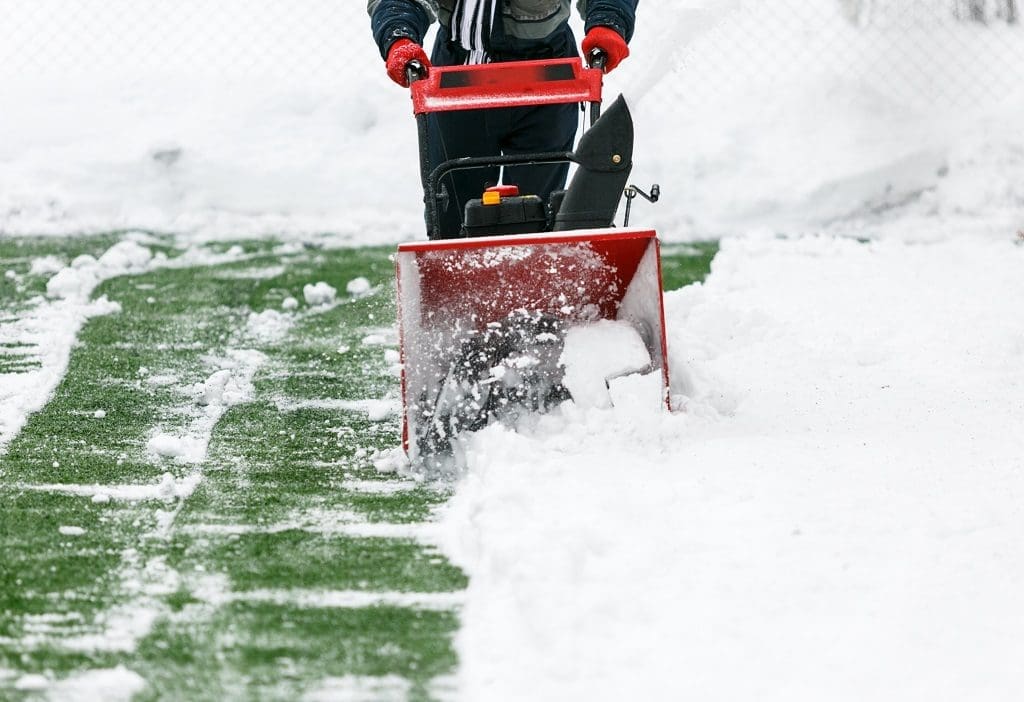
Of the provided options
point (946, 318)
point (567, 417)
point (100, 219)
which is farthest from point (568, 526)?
point (100, 219)

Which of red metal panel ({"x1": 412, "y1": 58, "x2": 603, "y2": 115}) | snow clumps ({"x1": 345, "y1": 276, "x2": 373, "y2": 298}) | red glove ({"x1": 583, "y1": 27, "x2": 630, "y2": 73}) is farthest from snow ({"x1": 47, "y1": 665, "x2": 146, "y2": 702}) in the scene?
snow clumps ({"x1": 345, "y1": 276, "x2": 373, "y2": 298})

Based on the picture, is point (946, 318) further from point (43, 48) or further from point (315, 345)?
point (43, 48)

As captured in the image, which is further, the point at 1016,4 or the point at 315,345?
the point at 1016,4

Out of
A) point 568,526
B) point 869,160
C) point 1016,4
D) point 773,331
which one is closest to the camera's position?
point 568,526

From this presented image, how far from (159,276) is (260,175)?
79.9 inches

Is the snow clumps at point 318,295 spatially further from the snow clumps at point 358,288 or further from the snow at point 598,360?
the snow at point 598,360

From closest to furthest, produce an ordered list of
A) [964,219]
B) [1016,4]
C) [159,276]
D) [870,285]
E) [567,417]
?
[567,417] < [870,285] < [159,276] < [964,219] < [1016,4]

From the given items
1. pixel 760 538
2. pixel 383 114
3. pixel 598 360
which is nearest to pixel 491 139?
pixel 598 360

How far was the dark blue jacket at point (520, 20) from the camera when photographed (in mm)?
3773

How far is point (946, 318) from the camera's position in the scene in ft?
16.0

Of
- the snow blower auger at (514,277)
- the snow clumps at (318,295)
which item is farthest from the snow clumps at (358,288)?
the snow blower auger at (514,277)

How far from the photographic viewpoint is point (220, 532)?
2896 millimetres

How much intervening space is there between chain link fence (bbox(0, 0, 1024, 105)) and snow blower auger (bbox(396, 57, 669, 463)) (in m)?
5.62

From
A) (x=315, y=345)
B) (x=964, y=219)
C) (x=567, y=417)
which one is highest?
(x=567, y=417)
